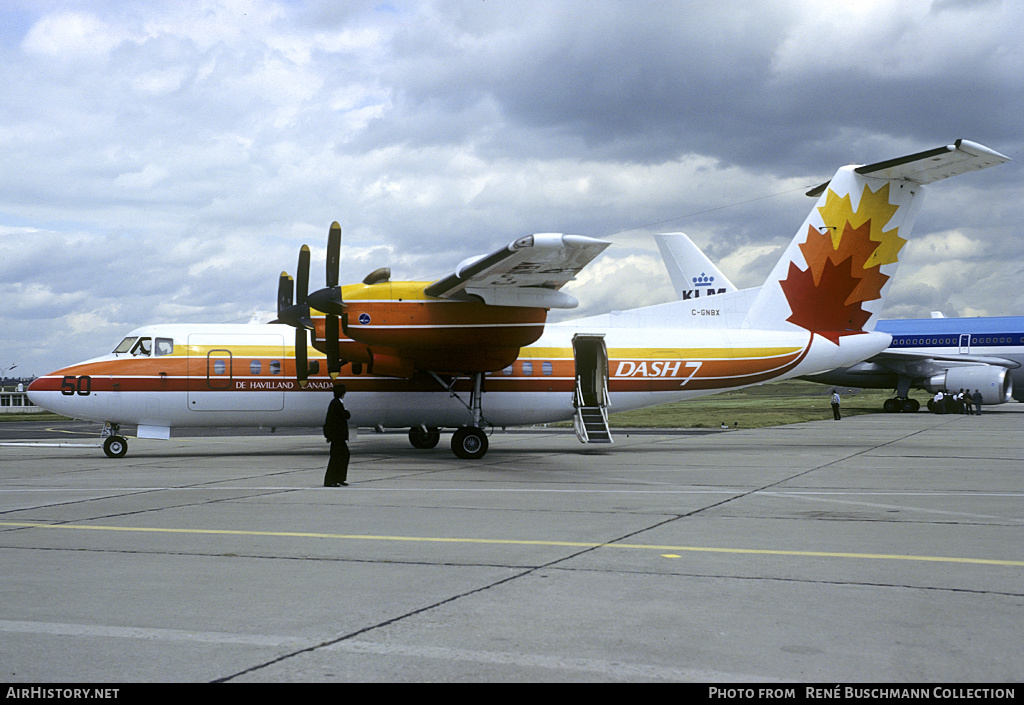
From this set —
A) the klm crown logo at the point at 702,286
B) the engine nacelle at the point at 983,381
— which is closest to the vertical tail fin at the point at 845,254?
the klm crown logo at the point at 702,286

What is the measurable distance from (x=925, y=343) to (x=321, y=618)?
47.0 meters

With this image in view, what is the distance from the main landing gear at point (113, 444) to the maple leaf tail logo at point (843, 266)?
17.0 metres

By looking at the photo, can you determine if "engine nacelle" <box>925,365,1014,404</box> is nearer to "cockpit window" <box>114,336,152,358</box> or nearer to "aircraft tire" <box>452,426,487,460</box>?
"aircraft tire" <box>452,426,487,460</box>

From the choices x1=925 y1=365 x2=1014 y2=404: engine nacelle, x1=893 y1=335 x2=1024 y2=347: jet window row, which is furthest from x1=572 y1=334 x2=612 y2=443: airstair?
x1=893 y1=335 x2=1024 y2=347: jet window row

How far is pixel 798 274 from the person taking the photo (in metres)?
21.1

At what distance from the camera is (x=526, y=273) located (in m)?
16.2

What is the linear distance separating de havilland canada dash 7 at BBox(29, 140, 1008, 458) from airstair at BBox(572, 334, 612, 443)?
5 cm

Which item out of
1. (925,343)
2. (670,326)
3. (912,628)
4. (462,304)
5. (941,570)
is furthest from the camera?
(925,343)

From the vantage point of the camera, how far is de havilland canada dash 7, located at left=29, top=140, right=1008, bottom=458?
57.8 feet

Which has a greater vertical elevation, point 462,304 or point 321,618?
point 462,304

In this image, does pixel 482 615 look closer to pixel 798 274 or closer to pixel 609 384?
pixel 609 384

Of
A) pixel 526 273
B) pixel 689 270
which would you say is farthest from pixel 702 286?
pixel 526 273

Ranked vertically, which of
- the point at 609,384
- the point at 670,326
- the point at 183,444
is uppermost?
the point at 670,326
